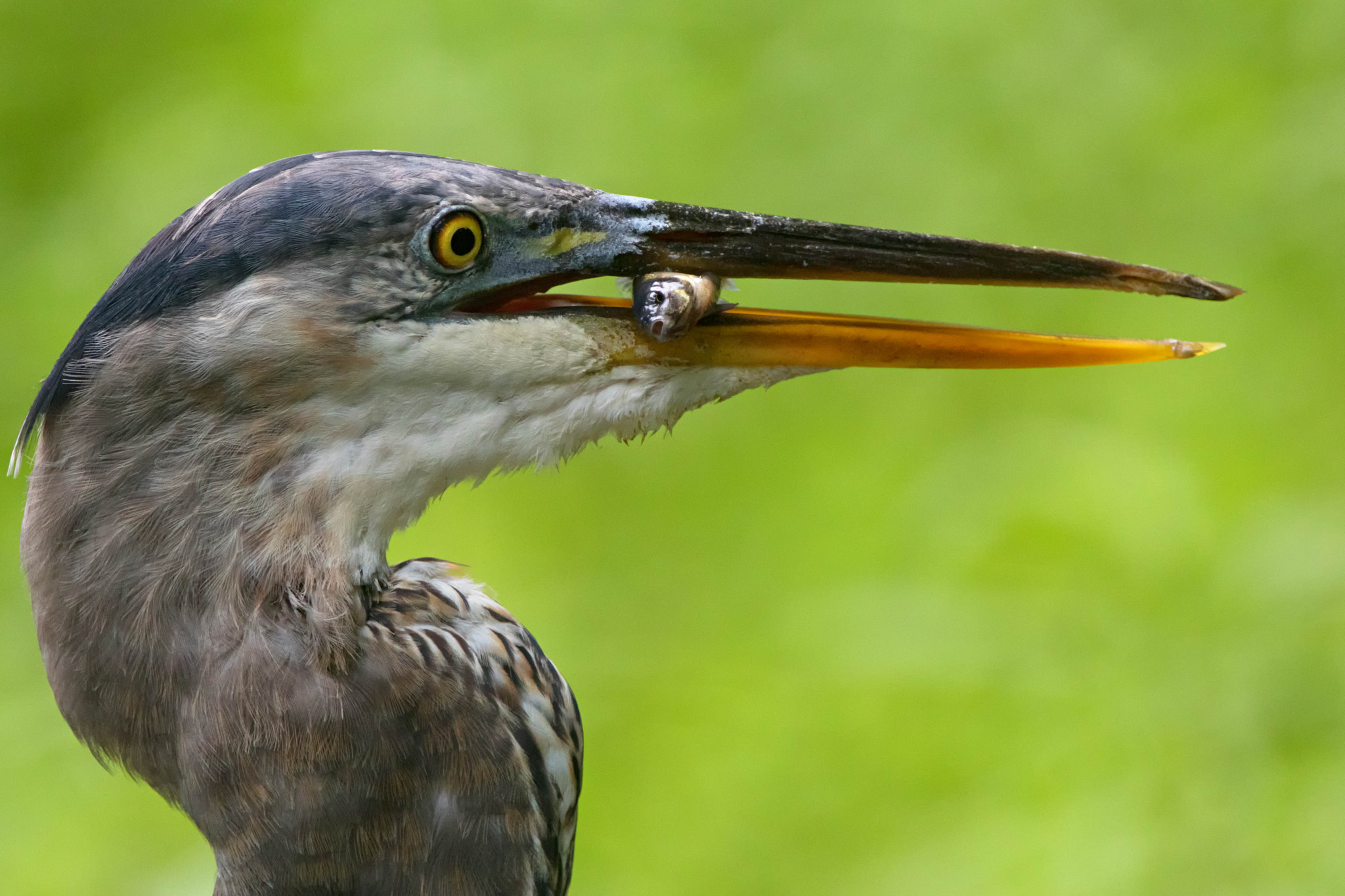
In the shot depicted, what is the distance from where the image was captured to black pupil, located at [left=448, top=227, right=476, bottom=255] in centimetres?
143

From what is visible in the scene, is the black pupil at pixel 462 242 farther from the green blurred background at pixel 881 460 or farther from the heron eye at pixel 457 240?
the green blurred background at pixel 881 460

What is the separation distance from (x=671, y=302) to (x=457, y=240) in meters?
0.24

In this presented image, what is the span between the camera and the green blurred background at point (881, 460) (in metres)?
3.03

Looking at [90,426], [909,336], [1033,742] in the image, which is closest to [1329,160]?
[1033,742]

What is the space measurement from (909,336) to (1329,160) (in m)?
3.30

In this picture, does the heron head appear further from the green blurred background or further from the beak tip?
the green blurred background

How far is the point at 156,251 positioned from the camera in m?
1.42

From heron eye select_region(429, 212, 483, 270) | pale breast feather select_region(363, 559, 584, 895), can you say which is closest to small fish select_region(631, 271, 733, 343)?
heron eye select_region(429, 212, 483, 270)

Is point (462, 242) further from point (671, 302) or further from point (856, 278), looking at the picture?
point (856, 278)

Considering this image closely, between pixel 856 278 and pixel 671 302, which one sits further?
pixel 856 278

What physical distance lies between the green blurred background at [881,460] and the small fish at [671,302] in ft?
5.87

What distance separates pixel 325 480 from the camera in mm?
1373

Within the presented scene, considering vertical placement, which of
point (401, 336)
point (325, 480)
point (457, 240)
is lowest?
point (325, 480)

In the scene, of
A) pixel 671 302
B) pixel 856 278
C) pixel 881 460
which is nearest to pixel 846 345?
pixel 856 278
